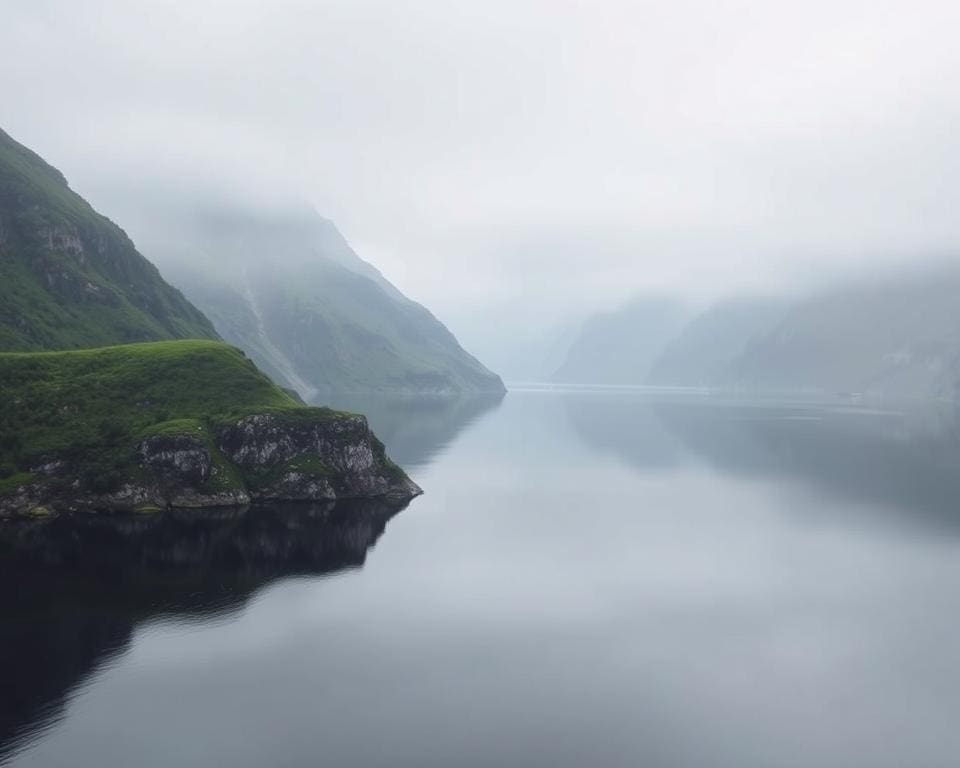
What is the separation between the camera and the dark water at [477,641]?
47.8 meters

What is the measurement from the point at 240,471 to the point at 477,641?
7390 cm

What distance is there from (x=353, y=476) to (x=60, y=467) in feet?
159

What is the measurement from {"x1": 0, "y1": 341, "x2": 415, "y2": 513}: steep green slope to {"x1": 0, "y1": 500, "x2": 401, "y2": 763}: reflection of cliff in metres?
6.76

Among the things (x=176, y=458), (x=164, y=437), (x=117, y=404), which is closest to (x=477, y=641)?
(x=176, y=458)

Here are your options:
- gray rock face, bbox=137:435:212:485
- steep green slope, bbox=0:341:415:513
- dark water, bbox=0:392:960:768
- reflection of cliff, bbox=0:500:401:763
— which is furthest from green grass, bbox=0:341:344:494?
dark water, bbox=0:392:960:768

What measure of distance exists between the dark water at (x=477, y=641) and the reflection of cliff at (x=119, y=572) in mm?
336

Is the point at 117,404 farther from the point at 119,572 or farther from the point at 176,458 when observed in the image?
the point at 119,572

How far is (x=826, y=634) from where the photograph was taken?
225 ft

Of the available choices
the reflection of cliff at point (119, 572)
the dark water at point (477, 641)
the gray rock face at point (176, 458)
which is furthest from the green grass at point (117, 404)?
the dark water at point (477, 641)

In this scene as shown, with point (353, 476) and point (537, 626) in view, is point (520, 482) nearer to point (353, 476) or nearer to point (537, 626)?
point (353, 476)

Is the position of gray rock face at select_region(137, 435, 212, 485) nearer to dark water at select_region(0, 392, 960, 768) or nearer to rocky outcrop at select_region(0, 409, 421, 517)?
rocky outcrop at select_region(0, 409, 421, 517)

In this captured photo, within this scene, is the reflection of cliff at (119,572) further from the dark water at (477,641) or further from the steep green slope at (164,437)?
the steep green slope at (164,437)

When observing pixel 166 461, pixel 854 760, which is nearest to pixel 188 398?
pixel 166 461

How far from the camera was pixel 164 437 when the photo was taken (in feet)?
387
